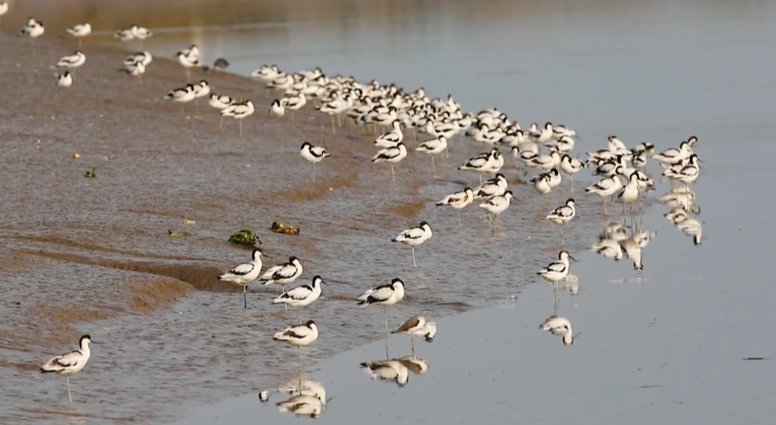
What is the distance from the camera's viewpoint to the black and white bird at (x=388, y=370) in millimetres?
15328

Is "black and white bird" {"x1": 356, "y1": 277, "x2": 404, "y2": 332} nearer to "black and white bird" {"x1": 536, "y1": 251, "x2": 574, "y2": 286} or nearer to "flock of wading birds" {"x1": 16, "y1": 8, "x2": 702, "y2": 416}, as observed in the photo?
"flock of wading birds" {"x1": 16, "y1": 8, "x2": 702, "y2": 416}

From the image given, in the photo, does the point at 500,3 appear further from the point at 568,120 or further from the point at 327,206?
the point at 327,206

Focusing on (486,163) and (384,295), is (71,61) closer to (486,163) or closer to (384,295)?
(486,163)

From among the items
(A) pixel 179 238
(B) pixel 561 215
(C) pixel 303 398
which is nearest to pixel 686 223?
(B) pixel 561 215

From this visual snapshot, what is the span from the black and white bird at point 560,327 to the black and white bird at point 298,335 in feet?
9.03

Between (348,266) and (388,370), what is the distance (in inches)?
166

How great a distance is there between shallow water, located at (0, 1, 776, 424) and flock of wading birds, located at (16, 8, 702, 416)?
0.93 ft

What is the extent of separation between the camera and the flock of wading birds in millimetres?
16766

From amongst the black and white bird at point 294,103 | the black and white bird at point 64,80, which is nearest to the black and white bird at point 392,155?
the black and white bird at point 294,103

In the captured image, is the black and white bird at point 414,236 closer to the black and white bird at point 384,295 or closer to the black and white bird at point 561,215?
the black and white bird at point 561,215

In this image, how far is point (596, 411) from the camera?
45.6 feet

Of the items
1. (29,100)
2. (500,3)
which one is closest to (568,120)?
(29,100)

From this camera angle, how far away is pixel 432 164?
92.5ft

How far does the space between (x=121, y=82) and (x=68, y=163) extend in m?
12.0
